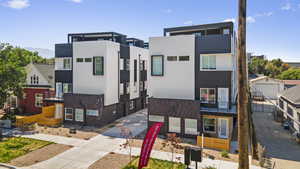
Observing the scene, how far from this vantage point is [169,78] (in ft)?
71.5

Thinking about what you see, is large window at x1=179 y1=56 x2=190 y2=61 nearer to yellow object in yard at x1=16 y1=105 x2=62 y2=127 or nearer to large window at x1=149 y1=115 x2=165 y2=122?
large window at x1=149 y1=115 x2=165 y2=122

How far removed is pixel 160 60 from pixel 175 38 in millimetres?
2888

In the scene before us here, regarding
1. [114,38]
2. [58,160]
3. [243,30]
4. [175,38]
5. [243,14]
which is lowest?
[58,160]

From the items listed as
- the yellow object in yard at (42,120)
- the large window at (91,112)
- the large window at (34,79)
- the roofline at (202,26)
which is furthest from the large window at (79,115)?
the roofline at (202,26)

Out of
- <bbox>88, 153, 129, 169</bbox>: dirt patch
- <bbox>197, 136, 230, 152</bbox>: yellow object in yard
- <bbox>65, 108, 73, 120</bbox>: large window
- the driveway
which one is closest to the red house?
<bbox>65, 108, 73, 120</bbox>: large window

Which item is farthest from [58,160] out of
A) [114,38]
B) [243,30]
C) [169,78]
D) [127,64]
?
[114,38]

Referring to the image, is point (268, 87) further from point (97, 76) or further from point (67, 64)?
point (67, 64)

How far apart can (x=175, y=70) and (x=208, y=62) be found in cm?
356

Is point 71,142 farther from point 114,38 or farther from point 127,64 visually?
point 114,38

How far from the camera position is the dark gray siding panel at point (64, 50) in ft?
88.3

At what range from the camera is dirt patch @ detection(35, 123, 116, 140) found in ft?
67.8

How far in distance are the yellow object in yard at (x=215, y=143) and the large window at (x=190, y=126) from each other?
1723 mm

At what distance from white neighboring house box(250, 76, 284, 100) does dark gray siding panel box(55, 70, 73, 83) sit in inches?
1536

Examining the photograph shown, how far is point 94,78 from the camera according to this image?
25.6 m
